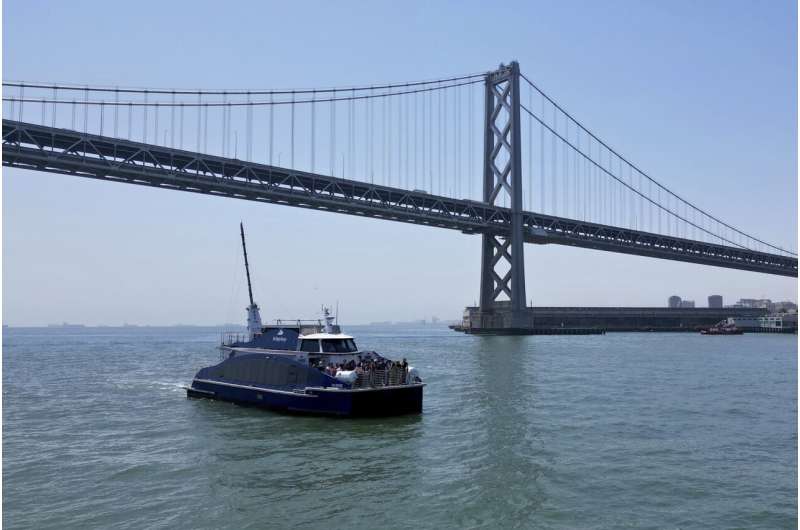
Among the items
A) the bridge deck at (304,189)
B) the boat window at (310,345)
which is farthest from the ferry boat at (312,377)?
the bridge deck at (304,189)

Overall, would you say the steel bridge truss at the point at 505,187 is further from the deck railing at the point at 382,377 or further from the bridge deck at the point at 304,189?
the deck railing at the point at 382,377

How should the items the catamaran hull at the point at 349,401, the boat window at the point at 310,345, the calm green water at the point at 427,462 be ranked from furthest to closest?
1. the boat window at the point at 310,345
2. the catamaran hull at the point at 349,401
3. the calm green water at the point at 427,462

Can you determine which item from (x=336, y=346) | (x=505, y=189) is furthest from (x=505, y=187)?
(x=336, y=346)

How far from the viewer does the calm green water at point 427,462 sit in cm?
1267

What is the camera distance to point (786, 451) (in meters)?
17.6

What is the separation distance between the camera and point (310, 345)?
2542cm

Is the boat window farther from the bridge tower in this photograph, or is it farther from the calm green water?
the bridge tower

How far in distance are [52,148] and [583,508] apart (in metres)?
58.7

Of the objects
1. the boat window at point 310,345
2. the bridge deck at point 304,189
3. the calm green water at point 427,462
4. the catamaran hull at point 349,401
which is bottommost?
the calm green water at point 427,462

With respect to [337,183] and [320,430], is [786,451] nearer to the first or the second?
[320,430]

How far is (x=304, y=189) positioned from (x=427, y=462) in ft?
197

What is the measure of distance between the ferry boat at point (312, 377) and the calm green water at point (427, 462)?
2.13 feet

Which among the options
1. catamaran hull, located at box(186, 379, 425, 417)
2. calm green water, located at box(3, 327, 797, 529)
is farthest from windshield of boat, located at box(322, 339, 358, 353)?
calm green water, located at box(3, 327, 797, 529)

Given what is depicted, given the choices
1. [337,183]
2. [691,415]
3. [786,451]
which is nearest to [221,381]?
[691,415]
